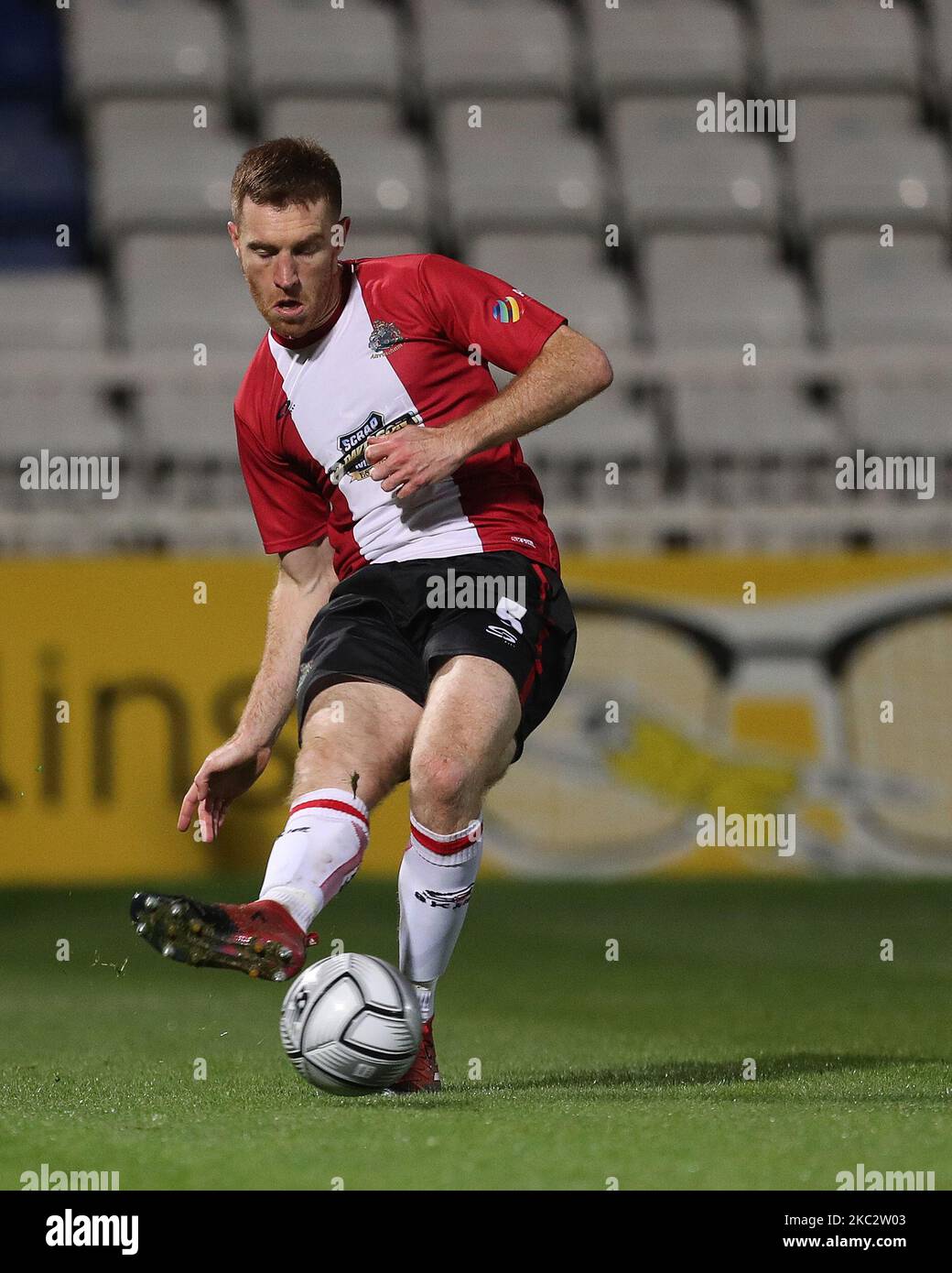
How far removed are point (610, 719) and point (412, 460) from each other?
20.4 feet

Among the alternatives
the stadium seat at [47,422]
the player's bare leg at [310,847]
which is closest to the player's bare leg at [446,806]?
the player's bare leg at [310,847]

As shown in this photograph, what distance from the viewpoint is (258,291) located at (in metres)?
4.71

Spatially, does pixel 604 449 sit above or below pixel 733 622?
above

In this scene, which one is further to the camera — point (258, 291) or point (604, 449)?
point (604, 449)

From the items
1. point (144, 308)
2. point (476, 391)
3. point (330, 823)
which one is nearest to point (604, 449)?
point (144, 308)

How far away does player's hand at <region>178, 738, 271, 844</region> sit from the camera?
469cm

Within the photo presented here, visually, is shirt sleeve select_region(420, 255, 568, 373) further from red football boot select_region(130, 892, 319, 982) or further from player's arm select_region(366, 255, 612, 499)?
red football boot select_region(130, 892, 319, 982)

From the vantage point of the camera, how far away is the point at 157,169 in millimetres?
14844

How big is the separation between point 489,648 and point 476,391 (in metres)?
0.70

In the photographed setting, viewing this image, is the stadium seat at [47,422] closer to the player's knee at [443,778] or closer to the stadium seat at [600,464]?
the stadium seat at [600,464]

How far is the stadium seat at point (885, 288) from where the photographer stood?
14461 mm

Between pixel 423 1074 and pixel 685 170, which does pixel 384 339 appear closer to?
pixel 423 1074

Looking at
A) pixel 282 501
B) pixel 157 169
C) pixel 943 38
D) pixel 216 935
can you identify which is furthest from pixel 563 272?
pixel 216 935

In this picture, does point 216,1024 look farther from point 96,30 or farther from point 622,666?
point 96,30
